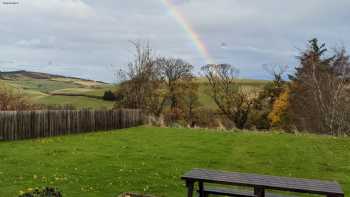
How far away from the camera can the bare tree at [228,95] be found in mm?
44719

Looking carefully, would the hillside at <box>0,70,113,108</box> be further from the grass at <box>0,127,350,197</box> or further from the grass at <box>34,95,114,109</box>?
the grass at <box>0,127,350,197</box>

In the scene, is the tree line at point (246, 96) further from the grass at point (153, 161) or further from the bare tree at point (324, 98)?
the grass at point (153, 161)

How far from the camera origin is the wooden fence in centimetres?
1659

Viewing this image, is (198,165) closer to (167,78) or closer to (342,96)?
(342,96)

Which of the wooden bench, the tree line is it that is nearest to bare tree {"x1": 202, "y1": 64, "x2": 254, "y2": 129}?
the tree line

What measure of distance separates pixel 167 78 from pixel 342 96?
21.2m

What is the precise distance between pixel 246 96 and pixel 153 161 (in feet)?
115

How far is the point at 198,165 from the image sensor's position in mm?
10992

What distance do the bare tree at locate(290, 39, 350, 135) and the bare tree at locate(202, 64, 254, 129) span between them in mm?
7430

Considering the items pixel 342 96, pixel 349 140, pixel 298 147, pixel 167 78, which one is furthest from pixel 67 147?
pixel 167 78

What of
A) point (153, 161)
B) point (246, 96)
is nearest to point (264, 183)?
point (153, 161)

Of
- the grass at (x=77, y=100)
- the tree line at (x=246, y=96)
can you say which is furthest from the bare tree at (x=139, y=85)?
the grass at (x=77, y=100)

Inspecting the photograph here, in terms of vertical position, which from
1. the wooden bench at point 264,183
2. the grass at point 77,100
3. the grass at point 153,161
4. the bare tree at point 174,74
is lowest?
the grass at point 153,161

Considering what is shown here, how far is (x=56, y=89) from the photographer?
61031mm
